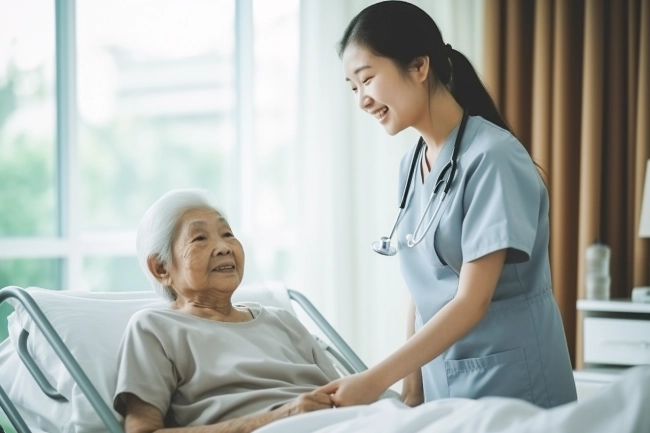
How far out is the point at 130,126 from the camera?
356 cm

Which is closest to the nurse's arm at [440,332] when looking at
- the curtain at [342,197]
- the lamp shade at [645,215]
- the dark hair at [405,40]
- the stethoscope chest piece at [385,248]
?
the stethoscope chest piece at [385,248]

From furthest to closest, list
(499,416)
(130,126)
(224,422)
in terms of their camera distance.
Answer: (130,126), (224,422), (499,416)

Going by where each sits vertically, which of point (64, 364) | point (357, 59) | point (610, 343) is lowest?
point (610, 343)

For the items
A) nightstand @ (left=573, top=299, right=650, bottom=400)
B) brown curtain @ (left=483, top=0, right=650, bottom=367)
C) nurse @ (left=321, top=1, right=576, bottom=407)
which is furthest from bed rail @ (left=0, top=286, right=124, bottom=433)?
brown curtain @ (left=483, top=0, right=650, bottom=367)

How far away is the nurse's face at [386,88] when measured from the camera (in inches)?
67.9

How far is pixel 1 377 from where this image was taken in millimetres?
2143

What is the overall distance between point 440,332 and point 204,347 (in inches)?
21.2

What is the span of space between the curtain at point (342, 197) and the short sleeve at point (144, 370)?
6.37 feet

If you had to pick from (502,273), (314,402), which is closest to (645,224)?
(502,273)

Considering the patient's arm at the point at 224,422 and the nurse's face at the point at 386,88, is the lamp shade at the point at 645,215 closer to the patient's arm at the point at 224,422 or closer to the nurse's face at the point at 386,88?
the nurse's face at the point at 386,88

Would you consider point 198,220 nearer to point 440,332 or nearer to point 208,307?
point 208,307

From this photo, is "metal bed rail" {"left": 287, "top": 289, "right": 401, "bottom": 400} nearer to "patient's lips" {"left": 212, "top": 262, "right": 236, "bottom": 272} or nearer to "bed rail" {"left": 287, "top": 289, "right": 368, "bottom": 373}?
"bed rail" {"left": 287, "top": 289, "right": 368, "bottom": 373}

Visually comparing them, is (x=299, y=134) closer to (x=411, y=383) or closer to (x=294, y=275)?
(x=294, y=275)

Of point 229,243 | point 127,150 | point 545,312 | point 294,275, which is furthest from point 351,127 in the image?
point 545,312
